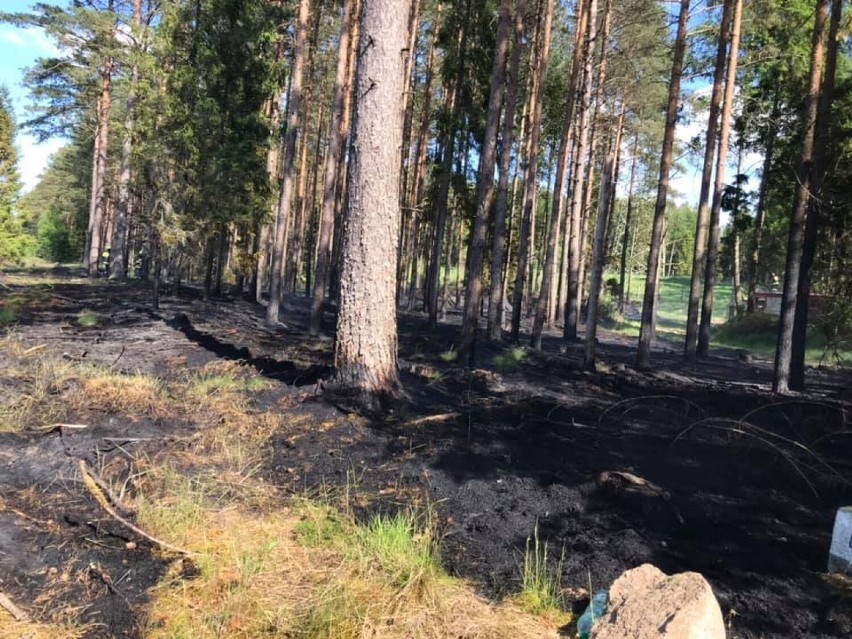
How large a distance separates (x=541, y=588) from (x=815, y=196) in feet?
36.1

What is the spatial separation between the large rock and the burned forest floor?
0.41m

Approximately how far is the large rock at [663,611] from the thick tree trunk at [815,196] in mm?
10624

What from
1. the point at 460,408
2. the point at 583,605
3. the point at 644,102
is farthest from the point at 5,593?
the point at 644,102

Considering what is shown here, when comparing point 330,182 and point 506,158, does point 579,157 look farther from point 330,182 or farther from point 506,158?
point 330,182

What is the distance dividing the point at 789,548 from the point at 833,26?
11.9 m

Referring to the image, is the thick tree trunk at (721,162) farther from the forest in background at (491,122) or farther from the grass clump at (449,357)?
the grass clump at (449,357)

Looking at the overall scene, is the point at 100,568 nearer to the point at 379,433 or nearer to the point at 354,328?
the point at 379,433

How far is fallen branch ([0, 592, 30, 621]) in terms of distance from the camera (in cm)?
283

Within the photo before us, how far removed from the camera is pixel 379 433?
19.5 feet

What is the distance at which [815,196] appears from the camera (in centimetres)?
1092

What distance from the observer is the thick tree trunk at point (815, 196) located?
11.3m

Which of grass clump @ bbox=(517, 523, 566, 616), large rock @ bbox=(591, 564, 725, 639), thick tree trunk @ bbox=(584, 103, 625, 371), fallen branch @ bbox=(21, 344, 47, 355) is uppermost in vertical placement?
thick tree trunk @ bbox=(584, 103, 625, 371)

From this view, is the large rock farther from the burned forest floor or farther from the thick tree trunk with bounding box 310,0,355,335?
the thick tree trunk with bounding box 310,0,355,335

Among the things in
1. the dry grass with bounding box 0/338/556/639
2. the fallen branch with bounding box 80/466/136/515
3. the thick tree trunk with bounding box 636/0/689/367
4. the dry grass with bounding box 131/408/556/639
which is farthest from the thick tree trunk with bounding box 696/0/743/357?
the fallen branch with bounding box 80/466/136/515
